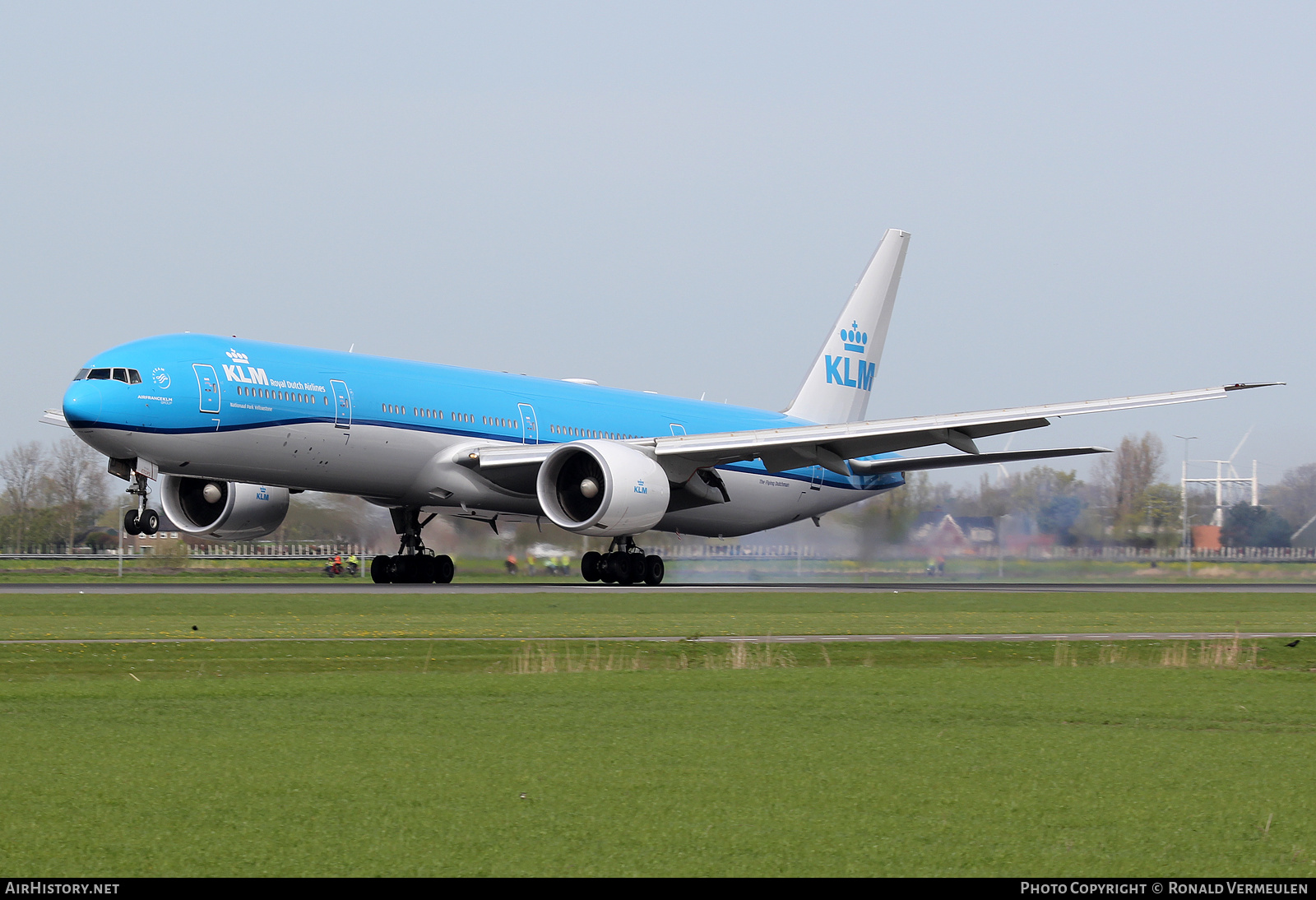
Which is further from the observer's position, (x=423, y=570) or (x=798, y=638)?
(x=423, y=570)

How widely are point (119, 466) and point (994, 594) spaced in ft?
62.6

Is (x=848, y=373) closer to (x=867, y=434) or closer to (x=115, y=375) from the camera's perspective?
(x=867, y=434)

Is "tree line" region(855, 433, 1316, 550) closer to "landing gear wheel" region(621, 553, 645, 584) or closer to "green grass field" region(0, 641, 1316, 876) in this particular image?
"landing gear wheel" region(621, 553, 645, 584)

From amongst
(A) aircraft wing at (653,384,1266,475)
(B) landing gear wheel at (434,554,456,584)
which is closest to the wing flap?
(A) aircraft wing at (653,384,1266,475)

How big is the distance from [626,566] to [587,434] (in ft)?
12.1

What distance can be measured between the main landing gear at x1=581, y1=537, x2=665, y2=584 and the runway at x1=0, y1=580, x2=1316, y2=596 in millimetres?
489

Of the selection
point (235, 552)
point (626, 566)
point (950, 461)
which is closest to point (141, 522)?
point (626, 566)

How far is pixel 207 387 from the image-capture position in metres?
30.9

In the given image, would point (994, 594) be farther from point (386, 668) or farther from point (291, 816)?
point (291, 816)

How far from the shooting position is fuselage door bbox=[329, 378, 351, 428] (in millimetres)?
33188

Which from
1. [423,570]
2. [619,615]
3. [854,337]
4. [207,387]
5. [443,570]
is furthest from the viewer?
[854,337]

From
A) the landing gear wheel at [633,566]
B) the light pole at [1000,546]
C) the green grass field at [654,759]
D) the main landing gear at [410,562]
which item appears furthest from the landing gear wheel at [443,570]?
the green grass field at [654,759]

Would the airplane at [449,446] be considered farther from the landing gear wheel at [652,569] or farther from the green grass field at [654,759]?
the green grass field at [654,759]

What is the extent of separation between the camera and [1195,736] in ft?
39.0
